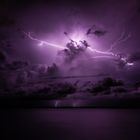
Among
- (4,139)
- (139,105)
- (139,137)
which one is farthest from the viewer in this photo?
(139,105)

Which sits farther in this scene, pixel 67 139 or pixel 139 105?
pixel 139 105

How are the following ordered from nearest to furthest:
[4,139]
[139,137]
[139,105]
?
[4,139]
[139,137]
[139,105]

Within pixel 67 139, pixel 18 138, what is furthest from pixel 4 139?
pixel 67 139

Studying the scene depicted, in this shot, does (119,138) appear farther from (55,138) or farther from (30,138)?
(30,138)

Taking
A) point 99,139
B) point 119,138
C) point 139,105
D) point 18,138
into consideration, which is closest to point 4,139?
point 18,138

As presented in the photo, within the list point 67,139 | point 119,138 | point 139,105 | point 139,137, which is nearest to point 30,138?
point 67,139

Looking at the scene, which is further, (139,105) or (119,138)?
(139,105)

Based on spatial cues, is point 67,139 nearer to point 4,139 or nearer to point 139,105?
point 4,139

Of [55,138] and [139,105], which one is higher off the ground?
[139,105]
